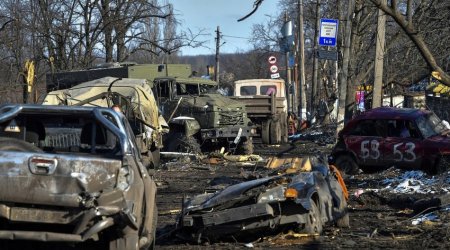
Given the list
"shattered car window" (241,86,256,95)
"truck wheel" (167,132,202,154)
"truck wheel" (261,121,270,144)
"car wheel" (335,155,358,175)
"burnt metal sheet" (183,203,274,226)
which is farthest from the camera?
"shattered car window" (241,86,256,95)

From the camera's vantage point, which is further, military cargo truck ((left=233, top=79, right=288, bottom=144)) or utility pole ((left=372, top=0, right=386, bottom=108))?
military cargo truck ((left=233, top=79, right=288, bottom=144))

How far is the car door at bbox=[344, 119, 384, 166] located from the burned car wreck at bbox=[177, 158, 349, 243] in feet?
22.1

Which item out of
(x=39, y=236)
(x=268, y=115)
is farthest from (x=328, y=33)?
(x=39, y=236)

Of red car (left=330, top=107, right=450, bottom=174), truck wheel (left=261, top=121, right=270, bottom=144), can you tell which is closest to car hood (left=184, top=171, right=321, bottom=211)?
red car (left=330, top=107, right=450, bottom=174)

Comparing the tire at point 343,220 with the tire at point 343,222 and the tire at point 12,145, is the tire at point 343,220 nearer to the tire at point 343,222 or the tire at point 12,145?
the tire at point 343,222

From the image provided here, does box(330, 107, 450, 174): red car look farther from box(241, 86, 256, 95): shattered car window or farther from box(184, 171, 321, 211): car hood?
box(241, 86, 256, 95): shattered car window

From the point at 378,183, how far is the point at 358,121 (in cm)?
247

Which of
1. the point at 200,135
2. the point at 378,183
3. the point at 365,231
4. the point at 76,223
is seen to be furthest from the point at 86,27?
the point at 76,223

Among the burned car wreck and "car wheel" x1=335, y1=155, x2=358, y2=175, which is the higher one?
the burned car wreck

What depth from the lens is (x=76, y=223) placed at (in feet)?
18.8

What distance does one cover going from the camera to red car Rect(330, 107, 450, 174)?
14.1 meters

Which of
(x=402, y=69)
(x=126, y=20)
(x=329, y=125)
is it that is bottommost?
(x=329, y=125)

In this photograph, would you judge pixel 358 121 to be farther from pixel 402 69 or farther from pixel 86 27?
pixel 86 27

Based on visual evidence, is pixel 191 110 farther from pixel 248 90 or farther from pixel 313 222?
pixel 313 222
